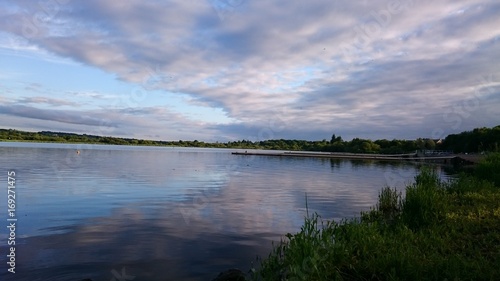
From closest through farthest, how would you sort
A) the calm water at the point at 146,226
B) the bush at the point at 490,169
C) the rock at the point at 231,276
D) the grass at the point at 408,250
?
the grass at the point at 408,250 < the rock at the point at 231,276 < the calm water at the point at 146,226 < the bush at the point at 490,169

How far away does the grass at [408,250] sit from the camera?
26.5 feet

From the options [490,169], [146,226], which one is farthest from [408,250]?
[490,169]

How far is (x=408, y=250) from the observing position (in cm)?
916

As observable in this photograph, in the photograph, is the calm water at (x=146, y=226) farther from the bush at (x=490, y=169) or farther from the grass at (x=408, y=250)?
the bush at (x=490, y=169)

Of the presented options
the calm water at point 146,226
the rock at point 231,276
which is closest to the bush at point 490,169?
the calm water at point 146,226

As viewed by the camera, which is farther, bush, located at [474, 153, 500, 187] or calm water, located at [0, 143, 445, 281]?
bush, located at [474, 153, 500, 187]

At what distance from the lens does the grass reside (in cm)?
806

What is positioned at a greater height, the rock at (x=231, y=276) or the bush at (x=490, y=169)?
the bush at (x=490, y=169)

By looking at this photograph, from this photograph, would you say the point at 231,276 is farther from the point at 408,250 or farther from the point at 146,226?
the point at 146,226

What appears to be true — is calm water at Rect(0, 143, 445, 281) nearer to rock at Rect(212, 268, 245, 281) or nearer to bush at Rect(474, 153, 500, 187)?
rock at Rect(212, 268, 245, 281)

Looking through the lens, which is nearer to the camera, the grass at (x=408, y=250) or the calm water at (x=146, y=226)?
the grass at (x=408, y=250)

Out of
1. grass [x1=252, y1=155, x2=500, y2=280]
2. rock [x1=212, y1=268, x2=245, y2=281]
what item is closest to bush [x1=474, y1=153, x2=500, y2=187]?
grass [x1=252, y1=155, x2=500, y2=280]

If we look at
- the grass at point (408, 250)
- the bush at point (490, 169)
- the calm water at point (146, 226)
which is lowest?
the calm water at point (146, 226)

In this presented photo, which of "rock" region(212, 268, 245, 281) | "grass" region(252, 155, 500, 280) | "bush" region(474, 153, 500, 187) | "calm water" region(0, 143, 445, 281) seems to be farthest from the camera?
"bush" region(474, 153, 500, 187)
